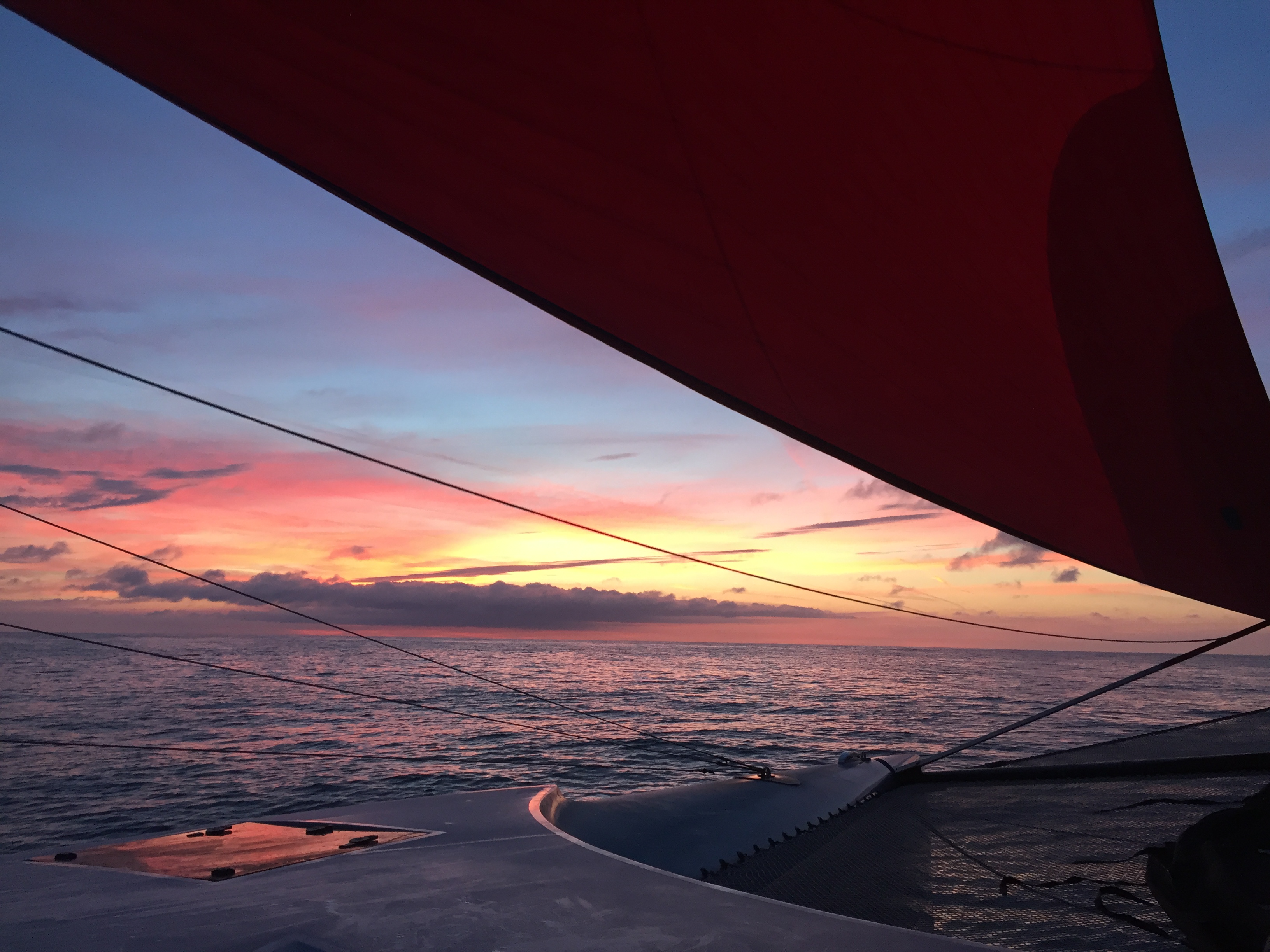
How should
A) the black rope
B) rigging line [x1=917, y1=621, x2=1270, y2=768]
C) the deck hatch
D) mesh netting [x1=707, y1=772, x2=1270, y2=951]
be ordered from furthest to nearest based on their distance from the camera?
rigging line [x1=917, y1=621, x2=1270, y2=768], mesh netting [x1=707, y1=772, x2=1270, y2=951], the black rope, the deck hatch

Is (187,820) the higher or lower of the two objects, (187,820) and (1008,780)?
the lower

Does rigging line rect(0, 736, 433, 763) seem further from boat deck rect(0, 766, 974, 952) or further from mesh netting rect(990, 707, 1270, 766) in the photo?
mesh netting rect(990, 707, 1270, 766)

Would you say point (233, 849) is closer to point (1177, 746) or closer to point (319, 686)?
point (319, 686)

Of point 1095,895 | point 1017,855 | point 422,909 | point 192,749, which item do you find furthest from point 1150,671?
point 192,749

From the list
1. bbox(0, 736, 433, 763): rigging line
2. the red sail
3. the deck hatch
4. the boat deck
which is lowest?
bbox(0, 736, 433, 763): rigging line

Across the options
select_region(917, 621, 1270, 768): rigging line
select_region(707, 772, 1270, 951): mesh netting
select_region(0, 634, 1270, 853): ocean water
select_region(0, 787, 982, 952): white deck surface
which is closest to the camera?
select_region(0, 787, 982, 952): white deck surface

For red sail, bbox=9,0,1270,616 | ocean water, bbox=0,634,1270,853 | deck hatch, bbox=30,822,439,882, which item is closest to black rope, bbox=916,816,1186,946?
red sail, bbox=9,0,1270,616

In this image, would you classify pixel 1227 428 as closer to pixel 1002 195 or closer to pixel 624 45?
pixel 1002 195

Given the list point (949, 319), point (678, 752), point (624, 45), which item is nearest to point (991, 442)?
point (949, 319)
